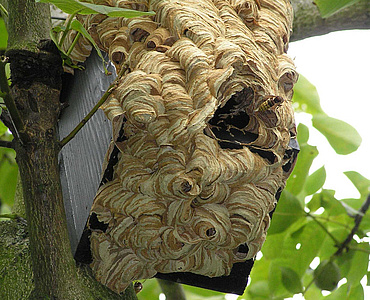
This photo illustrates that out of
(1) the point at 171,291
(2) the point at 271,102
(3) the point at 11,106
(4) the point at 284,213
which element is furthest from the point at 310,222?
(3) the point at 11,106

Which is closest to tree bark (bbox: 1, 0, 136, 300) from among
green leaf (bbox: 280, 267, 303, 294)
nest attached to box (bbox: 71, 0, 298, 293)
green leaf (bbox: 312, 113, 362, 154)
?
nest attached to box (bbox: 71, 0, 298, 293)

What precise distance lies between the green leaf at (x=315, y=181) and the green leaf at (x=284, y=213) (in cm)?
17

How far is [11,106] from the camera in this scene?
1155 mm

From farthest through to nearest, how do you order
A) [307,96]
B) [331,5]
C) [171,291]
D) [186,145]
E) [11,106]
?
[307,96] < [171,291] < [331,5] < [186,145] < [11,106]

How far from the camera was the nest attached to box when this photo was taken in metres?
1.27

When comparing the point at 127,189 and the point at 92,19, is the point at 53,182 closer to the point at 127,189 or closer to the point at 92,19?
the point at 127,189

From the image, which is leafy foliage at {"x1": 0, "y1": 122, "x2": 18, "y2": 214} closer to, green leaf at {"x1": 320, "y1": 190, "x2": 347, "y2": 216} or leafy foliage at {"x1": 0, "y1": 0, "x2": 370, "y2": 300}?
leafy foliage at {"x1": 0, "y1": 0, "x2": 370, "y2": 300}

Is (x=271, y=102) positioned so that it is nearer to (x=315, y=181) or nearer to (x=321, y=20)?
(x=315, y=181)

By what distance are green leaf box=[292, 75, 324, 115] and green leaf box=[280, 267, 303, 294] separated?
692 millimetres

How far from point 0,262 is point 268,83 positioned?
81cm

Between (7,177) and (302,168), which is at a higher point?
(302,168)

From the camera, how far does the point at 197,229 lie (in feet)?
4.35

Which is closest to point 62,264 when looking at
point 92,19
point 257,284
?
point 92,19

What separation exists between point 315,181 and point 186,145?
119 cm
